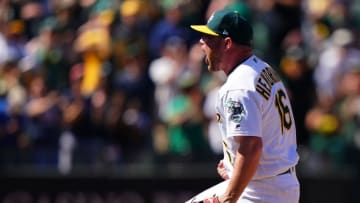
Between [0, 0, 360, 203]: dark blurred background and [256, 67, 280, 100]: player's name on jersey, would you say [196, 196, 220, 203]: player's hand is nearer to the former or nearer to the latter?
[256, 67, 280, 100]: player's name on jersey

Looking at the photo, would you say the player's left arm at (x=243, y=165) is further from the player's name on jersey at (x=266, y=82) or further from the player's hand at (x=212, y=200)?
the player's name on jersey at (x=266, y=82)

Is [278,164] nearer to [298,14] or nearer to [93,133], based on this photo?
[93,133]

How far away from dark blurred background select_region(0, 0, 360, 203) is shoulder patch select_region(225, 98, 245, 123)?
21.6ft

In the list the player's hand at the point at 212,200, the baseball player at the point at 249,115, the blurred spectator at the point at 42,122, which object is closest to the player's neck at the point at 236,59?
the baseball player at the point at 249,115

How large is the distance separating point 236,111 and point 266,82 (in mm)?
338

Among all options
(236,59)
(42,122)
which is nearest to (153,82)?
(42,122)

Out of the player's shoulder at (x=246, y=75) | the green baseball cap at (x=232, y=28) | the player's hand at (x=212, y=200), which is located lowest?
Result: the player's hand at (x=212, y=200)

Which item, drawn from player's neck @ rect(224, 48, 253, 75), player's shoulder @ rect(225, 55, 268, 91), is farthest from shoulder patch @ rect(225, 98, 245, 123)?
player's neck @ rect(224, 48, 253, 75)

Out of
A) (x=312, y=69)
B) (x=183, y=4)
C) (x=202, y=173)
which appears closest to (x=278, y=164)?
(x=202, y=173)

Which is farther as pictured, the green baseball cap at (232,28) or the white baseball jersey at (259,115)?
the green baseball cap at (232,28)

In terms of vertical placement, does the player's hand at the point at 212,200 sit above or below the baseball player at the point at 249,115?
below

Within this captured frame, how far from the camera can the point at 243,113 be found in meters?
7.14

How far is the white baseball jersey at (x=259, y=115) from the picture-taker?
23.5 feet

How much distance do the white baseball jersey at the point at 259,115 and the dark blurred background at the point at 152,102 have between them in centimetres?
625
